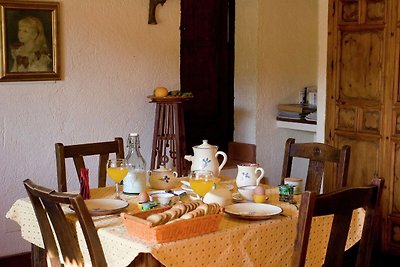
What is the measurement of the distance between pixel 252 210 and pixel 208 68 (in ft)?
10.9

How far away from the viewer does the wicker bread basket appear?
7.53ft

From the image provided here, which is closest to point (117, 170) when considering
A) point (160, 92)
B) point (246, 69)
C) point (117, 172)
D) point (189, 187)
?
point (117, 172)

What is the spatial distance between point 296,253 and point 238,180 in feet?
2.87

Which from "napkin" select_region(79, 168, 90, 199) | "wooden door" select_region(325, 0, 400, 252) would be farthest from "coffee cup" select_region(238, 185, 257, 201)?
"wooden door" select_region(325, 0, 400, 252)

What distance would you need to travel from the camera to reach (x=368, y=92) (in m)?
4.61

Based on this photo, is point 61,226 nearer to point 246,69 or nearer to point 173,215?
point 173,215

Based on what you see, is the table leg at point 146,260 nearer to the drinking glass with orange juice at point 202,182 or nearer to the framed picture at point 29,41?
the drinking glass with orange juice at point 202,182

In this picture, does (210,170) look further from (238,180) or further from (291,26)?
(291,26)

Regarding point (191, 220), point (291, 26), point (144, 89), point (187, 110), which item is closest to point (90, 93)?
point (144, 89)

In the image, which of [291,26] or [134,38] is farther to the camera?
[291,26]

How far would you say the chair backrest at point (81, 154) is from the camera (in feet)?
10.9

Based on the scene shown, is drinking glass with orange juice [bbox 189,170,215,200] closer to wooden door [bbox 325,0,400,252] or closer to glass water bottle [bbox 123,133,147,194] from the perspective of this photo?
glass water bottle [bbox 123,133,147,194]

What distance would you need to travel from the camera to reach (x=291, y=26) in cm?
571

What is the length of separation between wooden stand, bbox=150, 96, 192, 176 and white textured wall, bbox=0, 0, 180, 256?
0.16m
